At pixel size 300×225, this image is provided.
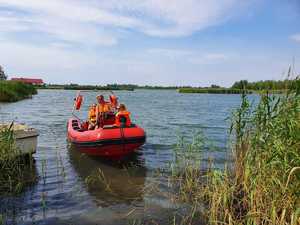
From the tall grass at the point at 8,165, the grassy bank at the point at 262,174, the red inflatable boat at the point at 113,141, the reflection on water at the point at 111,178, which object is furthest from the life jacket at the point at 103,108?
the grassy bank at the point at 262,174

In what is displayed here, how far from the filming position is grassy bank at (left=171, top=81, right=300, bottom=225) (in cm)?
378

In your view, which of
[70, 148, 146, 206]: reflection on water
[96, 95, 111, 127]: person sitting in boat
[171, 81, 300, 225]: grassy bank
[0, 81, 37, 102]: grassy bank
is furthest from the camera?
[0, 81, 37, 102]: grassy bank

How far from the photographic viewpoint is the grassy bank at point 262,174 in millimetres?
3779

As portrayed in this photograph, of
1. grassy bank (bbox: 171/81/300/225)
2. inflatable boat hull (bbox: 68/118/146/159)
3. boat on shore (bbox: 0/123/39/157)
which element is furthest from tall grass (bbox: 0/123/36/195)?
grassy bank (bbox: 171/81/300/225)

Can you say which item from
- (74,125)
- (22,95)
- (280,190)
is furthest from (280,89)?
(22,95)

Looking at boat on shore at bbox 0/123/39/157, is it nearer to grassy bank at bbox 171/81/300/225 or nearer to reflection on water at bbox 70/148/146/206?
reflection on water at bbox 70/148/146/206

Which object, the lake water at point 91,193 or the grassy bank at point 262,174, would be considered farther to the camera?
the lake water at point 91,193

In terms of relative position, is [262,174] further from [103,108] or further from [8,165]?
[103,108]

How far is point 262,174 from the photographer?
4184mm

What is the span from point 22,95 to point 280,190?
3322 cm

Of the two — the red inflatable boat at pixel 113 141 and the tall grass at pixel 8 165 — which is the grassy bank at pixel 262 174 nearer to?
the red inflatable boat at pixel 113 141

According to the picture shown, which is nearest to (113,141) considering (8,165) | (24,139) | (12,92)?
(24,139)

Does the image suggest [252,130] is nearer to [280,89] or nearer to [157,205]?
[280,89]

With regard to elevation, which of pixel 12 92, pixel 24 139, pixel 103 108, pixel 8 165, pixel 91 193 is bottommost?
pixel 91 193
